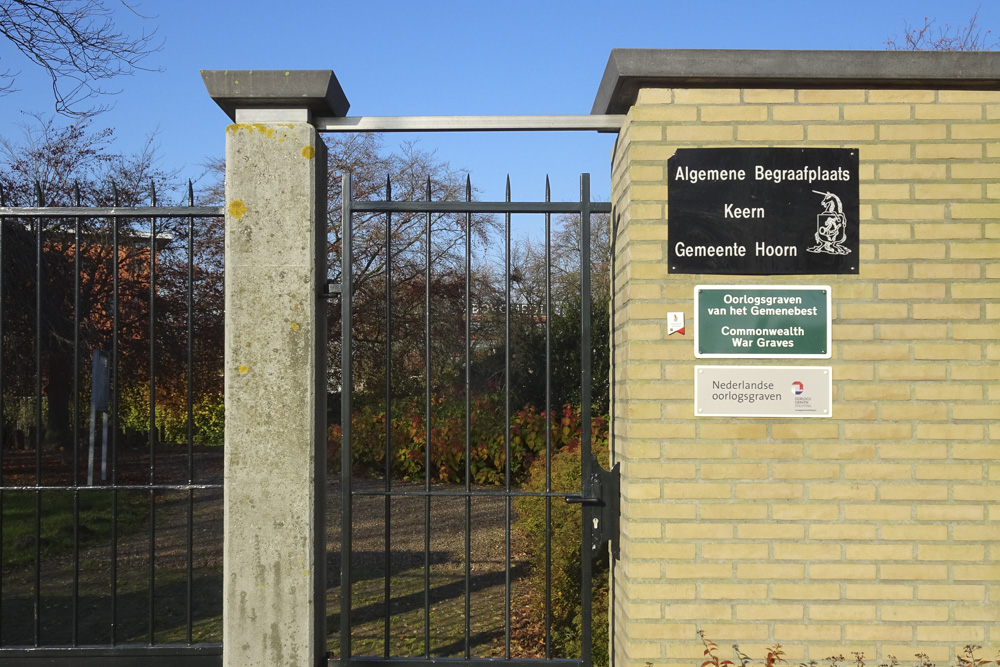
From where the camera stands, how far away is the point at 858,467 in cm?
A: 321

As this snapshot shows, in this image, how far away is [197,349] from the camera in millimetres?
8898

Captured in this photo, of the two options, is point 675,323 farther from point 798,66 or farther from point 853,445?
point 798,66

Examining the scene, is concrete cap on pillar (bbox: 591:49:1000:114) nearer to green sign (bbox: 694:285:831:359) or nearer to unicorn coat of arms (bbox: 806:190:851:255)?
unicorn coat of arms (bbox: 806:190:851:255)

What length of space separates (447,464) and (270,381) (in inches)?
240

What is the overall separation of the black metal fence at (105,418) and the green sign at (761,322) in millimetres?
2316

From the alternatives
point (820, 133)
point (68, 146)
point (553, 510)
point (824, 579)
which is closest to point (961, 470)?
point (824, 579)

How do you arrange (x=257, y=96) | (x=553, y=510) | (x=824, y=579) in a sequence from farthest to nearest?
1. (x=553, y=510)
2. (x=257, y=96)
3. (x=824, y=579)

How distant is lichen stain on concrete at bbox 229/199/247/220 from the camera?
347 cm

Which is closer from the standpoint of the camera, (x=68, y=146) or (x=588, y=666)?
(x=588, y=666)

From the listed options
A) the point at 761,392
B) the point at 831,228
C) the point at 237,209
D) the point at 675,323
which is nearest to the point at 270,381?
the point at 237,209

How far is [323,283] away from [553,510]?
2348 mm

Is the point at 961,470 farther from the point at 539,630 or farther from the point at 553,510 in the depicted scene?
the point at 539,630

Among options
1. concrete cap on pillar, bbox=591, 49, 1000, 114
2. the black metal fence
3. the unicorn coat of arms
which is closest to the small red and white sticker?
the unicorn coat of arms

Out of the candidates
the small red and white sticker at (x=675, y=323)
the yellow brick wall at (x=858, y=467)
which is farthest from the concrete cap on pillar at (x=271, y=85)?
the small red and white sticker at (x=675, y=323)
